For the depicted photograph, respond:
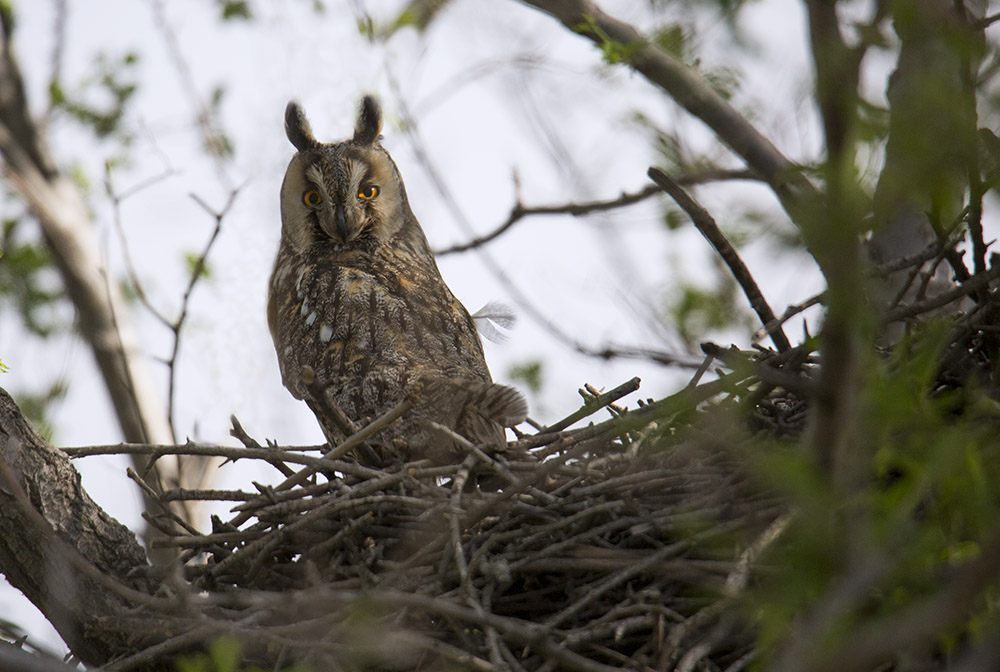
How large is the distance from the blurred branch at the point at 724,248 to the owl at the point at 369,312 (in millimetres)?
605

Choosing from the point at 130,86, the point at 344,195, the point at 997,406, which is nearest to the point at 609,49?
the point at 344,195

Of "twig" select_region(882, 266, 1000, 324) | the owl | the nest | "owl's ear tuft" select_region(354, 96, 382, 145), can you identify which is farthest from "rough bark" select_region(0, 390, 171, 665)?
"owl's ear tuft" select_region(354, 96, 382, 145)

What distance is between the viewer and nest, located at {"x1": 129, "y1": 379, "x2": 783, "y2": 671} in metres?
1.46

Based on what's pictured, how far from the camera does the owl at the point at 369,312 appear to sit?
7.23ft

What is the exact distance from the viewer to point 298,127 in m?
3.20

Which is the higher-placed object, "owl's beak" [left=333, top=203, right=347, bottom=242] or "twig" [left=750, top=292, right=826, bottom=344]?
"owl's beak" [left=333, top=203, right=347, bottom=242]

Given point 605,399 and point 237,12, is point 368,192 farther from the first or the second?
point 237,12

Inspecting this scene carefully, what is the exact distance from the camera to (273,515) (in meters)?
1.84

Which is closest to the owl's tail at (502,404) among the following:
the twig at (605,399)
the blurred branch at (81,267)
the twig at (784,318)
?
the twig at (605,399)

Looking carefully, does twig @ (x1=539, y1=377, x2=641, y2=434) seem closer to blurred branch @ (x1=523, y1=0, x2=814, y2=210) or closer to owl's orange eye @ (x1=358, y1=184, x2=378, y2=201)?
blurred branch @ (x1=523, y1=0, x2=814, y2=210)

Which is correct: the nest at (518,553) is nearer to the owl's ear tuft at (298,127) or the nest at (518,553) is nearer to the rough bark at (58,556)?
the rough bark at (58,556)

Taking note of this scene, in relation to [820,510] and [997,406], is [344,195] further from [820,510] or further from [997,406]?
[820,510]

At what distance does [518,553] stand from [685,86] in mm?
1664

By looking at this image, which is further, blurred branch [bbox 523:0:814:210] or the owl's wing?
blurred branch [bbox 523:0:814:210]
